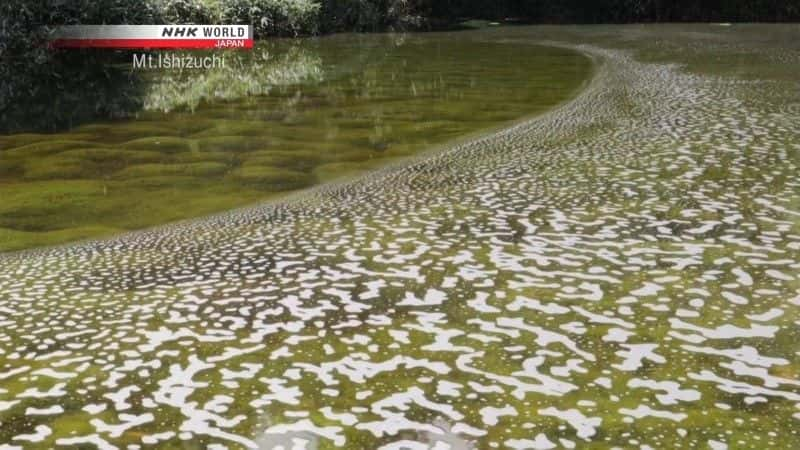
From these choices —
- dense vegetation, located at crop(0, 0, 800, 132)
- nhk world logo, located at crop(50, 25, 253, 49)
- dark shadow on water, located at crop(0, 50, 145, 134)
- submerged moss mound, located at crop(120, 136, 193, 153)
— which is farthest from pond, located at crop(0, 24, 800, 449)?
nhk world logo, located at crop(50, 25, 253, 49)

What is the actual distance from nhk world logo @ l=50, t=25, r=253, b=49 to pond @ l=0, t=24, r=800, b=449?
661cm

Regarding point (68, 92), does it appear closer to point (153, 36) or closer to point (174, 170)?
point (153, 36)

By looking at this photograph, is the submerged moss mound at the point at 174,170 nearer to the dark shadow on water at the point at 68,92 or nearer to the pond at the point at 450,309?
the pond at the point at 450,309

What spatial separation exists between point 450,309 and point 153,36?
10.9m

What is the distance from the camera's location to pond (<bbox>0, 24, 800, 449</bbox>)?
249 centimetres

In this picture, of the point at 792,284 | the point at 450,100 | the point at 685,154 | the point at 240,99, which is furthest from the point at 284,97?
the point at 792,284

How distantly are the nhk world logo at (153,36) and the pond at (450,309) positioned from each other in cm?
661

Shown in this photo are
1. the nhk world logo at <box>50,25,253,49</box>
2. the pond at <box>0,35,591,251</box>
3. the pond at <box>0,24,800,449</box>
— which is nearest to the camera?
the pond at <box>0,24,800,449</box>

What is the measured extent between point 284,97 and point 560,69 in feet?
12.0

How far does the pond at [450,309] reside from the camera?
2486 millimetres

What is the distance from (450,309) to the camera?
10.8ft

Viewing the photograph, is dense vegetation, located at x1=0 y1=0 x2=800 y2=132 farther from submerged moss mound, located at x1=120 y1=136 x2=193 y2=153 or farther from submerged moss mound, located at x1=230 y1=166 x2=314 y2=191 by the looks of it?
submerged moss mound, located at x1=230 y1=166 x2=314 y2=191

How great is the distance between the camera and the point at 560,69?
37.0 ft

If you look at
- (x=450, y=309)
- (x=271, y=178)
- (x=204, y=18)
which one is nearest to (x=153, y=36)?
(x=204, y=18)
